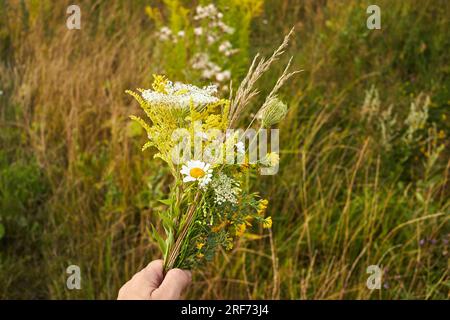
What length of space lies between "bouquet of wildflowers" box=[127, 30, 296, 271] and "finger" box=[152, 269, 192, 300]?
0.04 m

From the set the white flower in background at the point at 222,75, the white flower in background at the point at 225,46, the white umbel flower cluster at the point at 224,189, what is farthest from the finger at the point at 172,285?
the white flower in background at the point at 225,46

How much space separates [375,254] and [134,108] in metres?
1.50

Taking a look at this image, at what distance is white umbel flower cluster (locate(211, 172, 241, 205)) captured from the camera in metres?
1.02

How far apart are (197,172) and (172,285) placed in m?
0.24

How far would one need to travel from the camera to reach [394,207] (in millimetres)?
2746

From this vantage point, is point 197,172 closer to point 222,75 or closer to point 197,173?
point 197,173

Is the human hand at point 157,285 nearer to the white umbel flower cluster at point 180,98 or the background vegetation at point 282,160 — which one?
the white umbel flower cluster at point 180,98

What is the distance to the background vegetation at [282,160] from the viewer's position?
99.9 inches

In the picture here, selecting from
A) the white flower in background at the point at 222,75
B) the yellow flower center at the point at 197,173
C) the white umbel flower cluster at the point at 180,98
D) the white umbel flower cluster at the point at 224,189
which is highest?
the white flower in background at the point at 222,75

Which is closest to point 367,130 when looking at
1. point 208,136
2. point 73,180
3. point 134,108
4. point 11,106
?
point 134,108

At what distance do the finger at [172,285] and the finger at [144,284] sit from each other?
27mm

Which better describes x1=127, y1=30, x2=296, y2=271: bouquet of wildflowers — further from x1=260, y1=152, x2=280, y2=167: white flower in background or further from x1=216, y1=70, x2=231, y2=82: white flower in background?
x1=216, y1=70, x2=231, y2=82: white flower in background

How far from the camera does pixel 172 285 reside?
109cm

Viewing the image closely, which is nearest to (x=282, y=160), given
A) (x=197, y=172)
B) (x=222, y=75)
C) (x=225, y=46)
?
(x=222, y=75)
